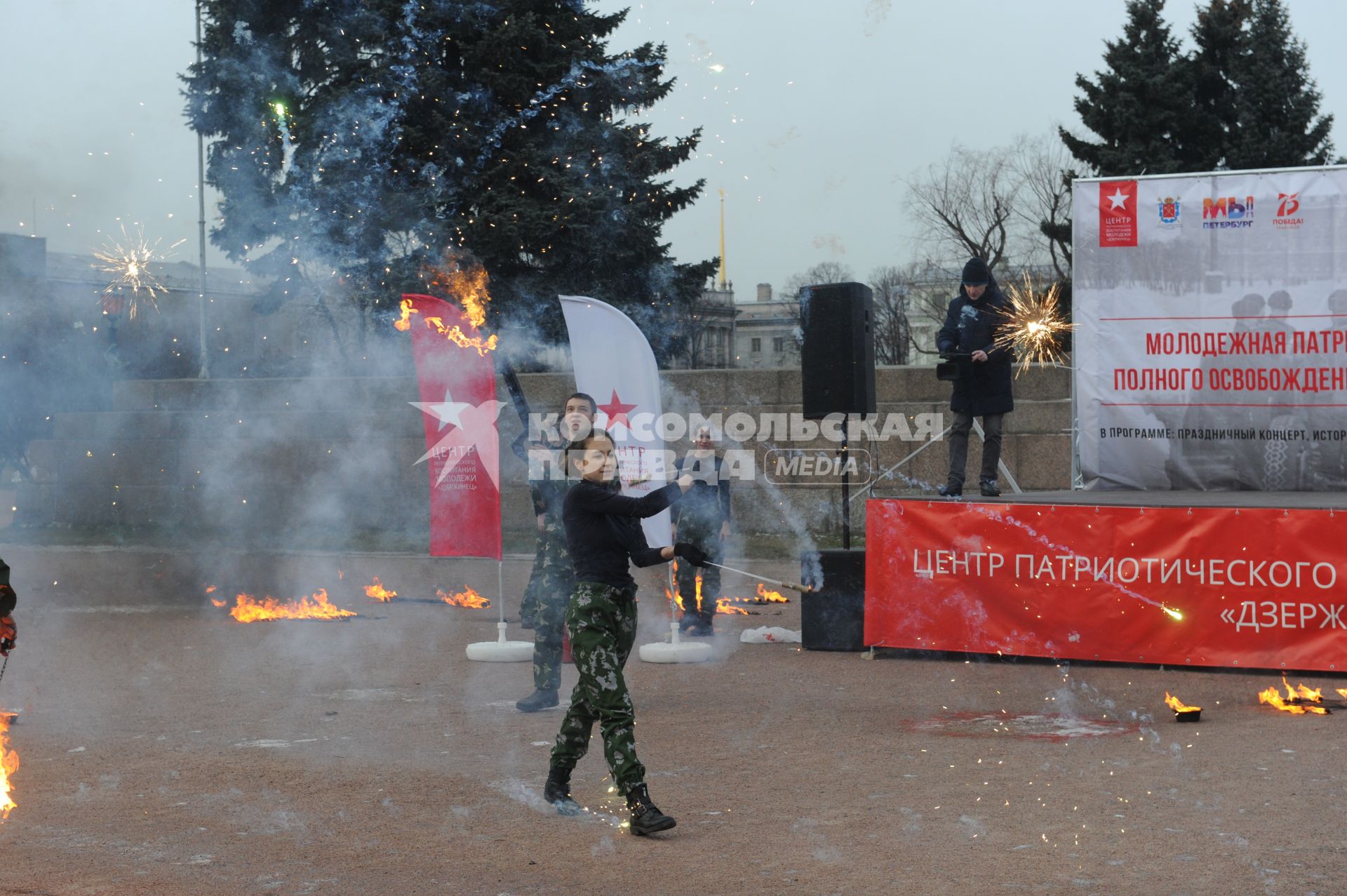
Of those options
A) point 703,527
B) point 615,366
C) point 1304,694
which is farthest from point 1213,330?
point 615,366

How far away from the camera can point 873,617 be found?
1085cm

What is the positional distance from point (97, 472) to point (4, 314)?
38.2 feet

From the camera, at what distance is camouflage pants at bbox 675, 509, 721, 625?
11.9 m

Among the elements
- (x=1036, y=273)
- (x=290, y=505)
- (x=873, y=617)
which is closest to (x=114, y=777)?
(x=873, y=617)

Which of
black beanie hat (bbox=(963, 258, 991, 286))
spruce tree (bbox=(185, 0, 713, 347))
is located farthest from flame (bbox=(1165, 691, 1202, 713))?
spruce tree (bbox=(185, 0, 713, 347))

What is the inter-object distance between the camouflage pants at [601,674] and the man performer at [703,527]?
5.52 m

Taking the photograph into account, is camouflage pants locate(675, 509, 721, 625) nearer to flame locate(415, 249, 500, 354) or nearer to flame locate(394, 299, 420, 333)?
flame locate(415, 249, 500, 354)

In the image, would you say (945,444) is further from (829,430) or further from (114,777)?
(114,777)

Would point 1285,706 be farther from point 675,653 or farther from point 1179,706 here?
point 675,653

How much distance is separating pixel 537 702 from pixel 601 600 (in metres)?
2.76

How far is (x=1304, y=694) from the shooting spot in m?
8.81

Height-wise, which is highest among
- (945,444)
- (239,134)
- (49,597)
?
(239,134)

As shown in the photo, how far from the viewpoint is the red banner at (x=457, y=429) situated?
35.9 ft

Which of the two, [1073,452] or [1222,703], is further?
[1073,452]
